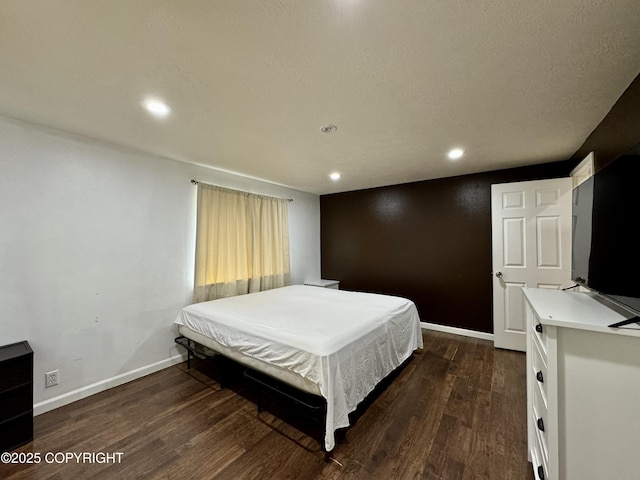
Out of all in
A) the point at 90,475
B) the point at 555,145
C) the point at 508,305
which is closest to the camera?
the point at 90,475

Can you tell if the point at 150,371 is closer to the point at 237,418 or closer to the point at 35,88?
the point at 237,418

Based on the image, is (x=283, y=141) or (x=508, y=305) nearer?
(x=283, y=141)

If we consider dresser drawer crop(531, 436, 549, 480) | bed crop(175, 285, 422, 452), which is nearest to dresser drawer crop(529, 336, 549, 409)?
dresser drawer crop(531, 436, 549, 480)

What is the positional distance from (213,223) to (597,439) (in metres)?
3.54

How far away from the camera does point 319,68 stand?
1445 mm

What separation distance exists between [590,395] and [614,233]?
0.73 m

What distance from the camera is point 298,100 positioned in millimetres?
1762

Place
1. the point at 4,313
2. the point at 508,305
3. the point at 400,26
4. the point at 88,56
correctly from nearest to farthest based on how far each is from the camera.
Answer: the point at 400,26 → the point at 88,56 → the point at 4,313 → the point at 508,305

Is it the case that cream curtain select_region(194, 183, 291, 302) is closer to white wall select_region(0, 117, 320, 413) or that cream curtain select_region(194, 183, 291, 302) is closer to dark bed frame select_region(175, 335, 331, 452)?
white wall select_region(0, 117, 320, 413)

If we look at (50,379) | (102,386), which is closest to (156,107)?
(50,379)

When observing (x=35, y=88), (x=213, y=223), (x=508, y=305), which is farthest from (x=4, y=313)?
(x=508, y=305)

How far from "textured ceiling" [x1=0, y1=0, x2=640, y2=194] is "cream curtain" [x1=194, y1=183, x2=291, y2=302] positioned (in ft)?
3.47

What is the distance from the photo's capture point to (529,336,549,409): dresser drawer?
1194mm

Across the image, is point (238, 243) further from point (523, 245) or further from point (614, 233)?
point (523, 245)
